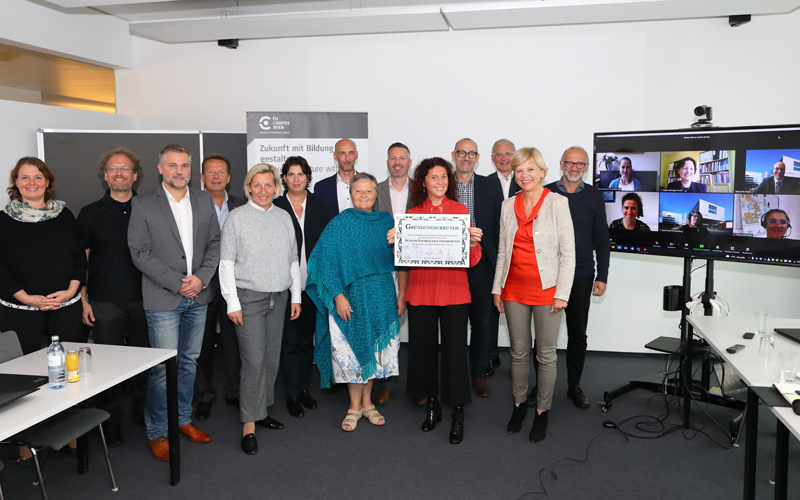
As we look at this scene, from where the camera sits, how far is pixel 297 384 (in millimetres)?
3928

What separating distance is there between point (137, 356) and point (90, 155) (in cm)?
305

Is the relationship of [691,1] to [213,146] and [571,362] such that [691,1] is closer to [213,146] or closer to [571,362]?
[571,362]

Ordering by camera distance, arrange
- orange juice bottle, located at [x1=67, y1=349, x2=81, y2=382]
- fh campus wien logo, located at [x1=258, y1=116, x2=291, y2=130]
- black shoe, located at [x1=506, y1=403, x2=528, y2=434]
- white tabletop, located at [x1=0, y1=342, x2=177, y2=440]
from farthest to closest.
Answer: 1. fh campus wien logo, located at [x1=258, y1=116, x2=291, y2=130]
2. black shoe, located at [x1=506, y1=403, x2=528, y2=434]
3. orange juice bottle, located at [x1=67, y1=349, x2=81, y2=382]
4. white tabletop, located at [x1=0, y1=342, x2=177, y2=440]

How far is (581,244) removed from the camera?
3.81 meters

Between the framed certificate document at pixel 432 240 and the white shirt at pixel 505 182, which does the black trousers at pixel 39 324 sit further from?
the white shirt at pixel 505 182

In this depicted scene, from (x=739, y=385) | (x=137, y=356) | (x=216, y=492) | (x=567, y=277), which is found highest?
(x=567, y=277)

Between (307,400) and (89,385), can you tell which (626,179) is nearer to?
(307,400)

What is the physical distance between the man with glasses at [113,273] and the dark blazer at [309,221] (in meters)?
0.97

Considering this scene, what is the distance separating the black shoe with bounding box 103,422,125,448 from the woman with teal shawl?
4.34ft

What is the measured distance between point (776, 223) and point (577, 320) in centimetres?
136

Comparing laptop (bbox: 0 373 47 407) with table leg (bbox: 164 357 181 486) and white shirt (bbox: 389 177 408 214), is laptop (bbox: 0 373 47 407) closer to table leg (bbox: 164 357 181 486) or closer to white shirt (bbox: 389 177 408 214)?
table leg (bbox: 164 357 181 486)

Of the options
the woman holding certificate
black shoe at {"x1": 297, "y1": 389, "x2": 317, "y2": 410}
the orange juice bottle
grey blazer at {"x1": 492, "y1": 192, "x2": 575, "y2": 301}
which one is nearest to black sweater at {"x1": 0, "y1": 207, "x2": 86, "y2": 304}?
the orange juice bottle

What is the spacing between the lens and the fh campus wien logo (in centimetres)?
491

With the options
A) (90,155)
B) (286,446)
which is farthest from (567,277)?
(90,155)
